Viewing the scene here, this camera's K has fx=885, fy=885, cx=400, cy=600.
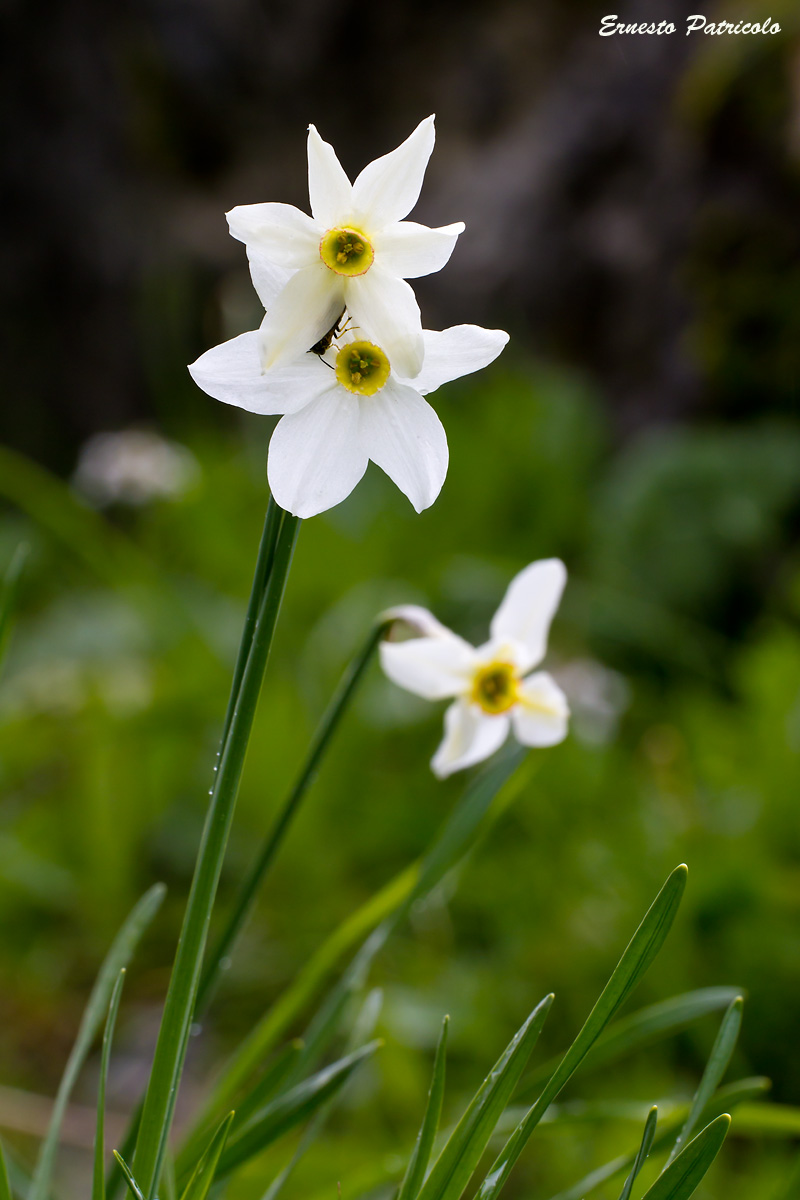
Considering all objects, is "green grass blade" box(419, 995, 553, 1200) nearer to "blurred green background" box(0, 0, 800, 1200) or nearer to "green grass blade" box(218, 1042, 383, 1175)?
"green grass blade" box(218, 1042, 383, 1175)

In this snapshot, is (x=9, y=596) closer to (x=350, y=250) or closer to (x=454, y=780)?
(x=350, y=250)

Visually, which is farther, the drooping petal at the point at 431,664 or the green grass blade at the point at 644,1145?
the drooping petal at the point at 431,664

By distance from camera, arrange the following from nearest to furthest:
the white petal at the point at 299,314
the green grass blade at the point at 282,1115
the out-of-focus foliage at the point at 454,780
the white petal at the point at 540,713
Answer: the white petal at the point at 299,314 < the green grass blade at the point at 282,1115 < the white petal at the point at 540,713 < the out-of-focus foliage at the point at 454,780

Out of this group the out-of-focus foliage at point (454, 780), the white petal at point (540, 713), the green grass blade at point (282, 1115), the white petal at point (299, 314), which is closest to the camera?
the white petal at point (299, 314)

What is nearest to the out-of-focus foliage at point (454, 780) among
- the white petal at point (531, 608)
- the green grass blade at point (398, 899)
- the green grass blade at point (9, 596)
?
the green grass blade at point (398, 899)

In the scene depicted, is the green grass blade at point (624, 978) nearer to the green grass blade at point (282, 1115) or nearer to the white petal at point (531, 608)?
the green grass blade at point (282, 1115)

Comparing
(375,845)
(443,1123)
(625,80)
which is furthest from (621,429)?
(443,1123)

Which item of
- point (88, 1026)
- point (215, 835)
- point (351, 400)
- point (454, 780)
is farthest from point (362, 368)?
point (454, 780)

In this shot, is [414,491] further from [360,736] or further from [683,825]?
[360,736]
